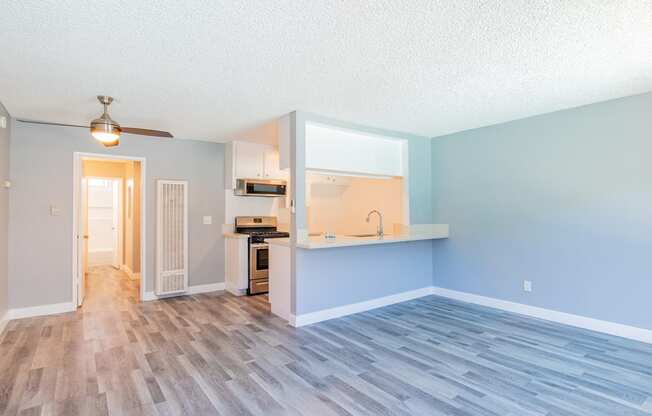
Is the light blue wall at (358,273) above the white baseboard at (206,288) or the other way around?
above

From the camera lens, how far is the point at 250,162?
17.8 ft

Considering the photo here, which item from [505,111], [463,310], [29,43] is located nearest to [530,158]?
[505,111]

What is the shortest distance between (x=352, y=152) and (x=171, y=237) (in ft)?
9.54

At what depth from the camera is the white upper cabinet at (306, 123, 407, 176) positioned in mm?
4020

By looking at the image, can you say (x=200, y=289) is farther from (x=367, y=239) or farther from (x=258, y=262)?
(x=367, y=239)

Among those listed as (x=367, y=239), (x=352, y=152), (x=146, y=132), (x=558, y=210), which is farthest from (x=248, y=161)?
(x=558, y=210)

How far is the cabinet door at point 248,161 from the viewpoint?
531cm

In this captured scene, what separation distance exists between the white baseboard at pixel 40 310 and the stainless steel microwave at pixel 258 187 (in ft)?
8.57

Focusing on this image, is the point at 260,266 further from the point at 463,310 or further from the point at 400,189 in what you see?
the point at 463,310

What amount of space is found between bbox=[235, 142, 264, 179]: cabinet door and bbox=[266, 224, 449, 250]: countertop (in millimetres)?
1607

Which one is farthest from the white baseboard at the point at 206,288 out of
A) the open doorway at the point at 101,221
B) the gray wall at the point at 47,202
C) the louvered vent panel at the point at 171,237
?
the open doorway at the point at 101,221

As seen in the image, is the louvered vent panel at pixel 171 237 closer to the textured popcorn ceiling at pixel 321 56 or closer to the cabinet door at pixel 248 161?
the cabinet door at pixel 248 161

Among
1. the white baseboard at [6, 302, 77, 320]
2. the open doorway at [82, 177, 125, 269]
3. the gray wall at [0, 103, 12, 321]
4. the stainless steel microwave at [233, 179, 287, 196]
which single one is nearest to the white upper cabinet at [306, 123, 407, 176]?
the stainless steel microwave at [233, 179, 287, 196]

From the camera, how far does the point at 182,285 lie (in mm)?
5074
